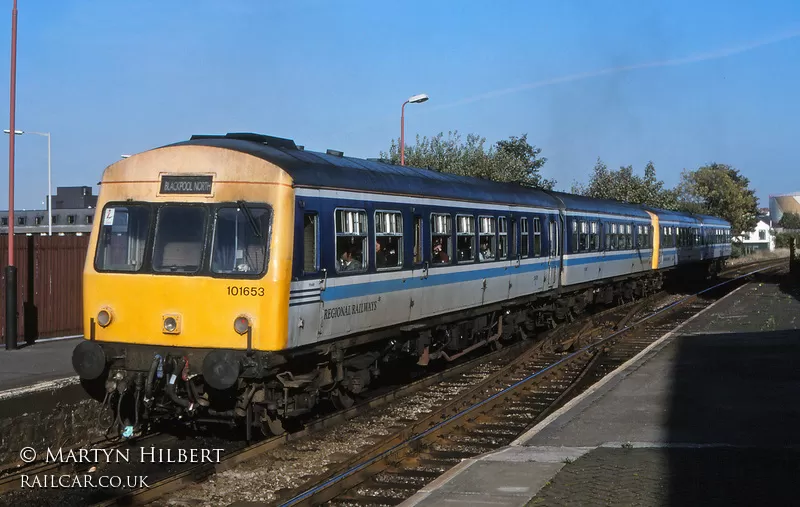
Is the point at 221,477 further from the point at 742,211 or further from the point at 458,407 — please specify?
the point at 742,211

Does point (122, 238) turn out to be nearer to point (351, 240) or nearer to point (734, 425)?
point (351, 240)

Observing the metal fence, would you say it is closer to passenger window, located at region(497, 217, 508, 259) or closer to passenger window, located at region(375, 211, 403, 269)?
passenger window, located at region(375, 211, 403, 269)

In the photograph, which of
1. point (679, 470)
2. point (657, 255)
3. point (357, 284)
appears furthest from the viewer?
point (657, 255)

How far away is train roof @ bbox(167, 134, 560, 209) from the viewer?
929 centimetres

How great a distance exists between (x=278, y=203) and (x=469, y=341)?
7.06m

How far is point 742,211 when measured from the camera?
Answer: 238 feet

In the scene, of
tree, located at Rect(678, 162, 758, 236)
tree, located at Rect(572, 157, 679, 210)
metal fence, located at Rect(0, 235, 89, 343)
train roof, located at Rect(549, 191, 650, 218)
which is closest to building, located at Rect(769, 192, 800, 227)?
tree, located at Rect(678, 162, 758, 236)

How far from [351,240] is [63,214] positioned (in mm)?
54200

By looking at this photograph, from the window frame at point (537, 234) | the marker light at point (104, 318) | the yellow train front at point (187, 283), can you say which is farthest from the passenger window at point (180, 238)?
the window frame at point (537, 234)

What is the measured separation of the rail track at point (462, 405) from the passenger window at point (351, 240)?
5.88ft

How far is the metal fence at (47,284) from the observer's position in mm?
15094

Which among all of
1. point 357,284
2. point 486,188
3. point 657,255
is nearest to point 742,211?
point 657,255

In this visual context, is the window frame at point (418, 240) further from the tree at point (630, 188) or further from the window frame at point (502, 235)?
the tree at point (630, 188)

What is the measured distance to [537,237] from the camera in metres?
17.5
